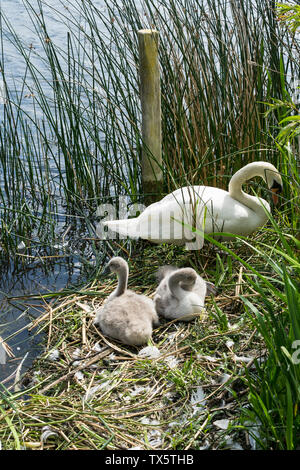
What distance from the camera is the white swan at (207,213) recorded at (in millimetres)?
4648

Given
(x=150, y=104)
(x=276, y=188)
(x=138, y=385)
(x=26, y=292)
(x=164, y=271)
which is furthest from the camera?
(x=26, y=292)

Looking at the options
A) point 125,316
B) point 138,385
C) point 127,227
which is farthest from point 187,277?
point 127,227

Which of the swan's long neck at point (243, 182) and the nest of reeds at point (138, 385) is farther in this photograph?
the swan's long neck at point (243, 182)

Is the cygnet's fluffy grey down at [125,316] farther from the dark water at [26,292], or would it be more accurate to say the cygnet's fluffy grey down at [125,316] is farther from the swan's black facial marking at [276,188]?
the swan's black facial marking at [276,188]

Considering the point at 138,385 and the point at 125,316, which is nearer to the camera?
the point at 138,385

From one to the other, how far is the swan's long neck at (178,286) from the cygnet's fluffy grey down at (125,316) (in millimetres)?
181

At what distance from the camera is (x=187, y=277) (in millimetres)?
4125

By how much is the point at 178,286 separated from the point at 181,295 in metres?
0.10

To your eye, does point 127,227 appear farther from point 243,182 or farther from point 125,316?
point 125,316

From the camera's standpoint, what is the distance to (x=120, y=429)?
3.17 metres

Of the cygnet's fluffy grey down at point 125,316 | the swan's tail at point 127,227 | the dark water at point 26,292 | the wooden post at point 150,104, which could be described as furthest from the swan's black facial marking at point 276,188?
Answer: the dark water at point 26,292

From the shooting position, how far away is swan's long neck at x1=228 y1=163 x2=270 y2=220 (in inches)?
186
